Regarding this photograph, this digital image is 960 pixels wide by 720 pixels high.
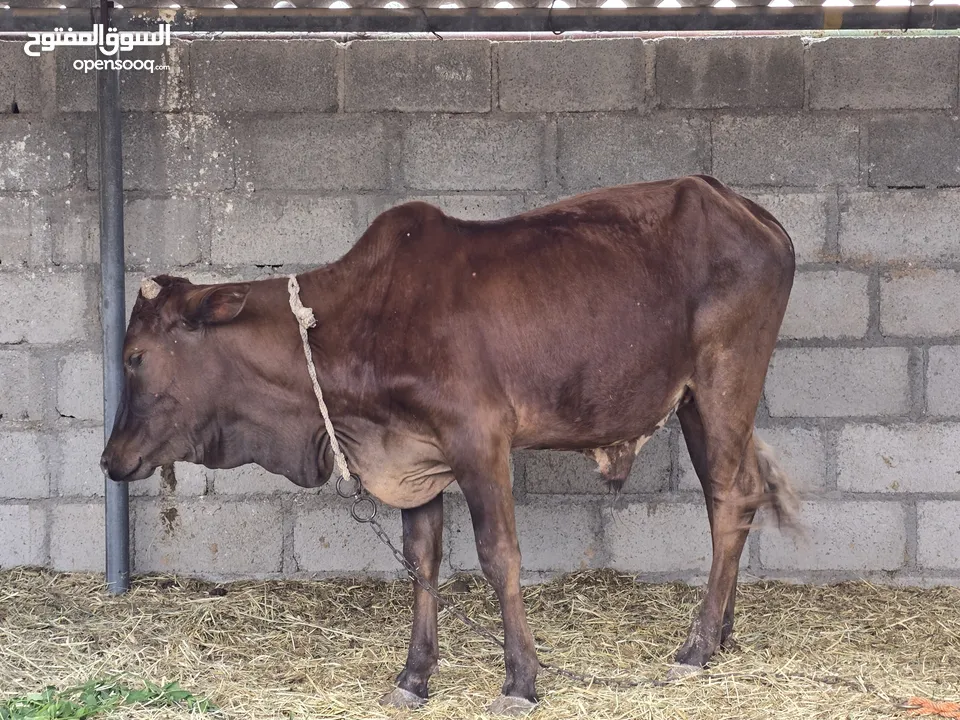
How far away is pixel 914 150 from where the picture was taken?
4598 mm

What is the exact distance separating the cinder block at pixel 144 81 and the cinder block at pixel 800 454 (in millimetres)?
2505

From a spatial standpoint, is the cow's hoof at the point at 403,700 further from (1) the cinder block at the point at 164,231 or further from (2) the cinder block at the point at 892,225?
(2) the cinder block at the point at 892,225

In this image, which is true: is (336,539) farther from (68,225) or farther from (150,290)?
(68,225)

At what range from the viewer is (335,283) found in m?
3.52

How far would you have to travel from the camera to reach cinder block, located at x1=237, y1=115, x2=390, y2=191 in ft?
15.2

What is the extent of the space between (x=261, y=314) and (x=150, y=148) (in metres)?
1.50

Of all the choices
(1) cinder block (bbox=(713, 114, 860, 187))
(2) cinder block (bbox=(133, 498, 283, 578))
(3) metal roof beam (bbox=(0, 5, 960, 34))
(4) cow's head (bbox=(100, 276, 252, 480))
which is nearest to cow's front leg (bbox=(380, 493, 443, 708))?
(4) cow's head (bbox=(100, 276, 252, 480))

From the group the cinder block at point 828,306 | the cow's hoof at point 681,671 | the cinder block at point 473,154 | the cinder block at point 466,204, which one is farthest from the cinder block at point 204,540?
the cinder block at point 828,306

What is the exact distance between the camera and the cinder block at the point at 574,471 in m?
4.63

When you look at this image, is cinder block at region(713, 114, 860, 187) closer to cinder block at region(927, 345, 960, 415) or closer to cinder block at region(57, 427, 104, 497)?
cinder block at region(927, 345, 960, 415)

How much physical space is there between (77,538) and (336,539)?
1.07 metres

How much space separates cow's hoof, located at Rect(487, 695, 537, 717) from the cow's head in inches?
43.5

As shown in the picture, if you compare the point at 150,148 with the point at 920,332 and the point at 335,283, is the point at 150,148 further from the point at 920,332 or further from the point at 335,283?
the point at 920,332

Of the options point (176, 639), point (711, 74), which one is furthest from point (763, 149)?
point (176, 639)
